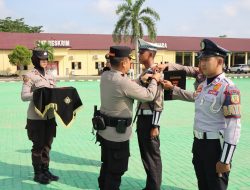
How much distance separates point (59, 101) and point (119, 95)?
1548 millimetres

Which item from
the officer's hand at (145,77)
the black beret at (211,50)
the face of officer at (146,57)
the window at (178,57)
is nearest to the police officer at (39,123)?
the face of officer at (146,57)

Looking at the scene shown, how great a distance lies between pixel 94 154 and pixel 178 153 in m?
A: 1.55

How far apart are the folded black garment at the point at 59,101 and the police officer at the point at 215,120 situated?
7.52 feet

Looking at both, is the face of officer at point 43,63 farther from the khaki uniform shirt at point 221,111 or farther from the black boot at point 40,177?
the khaki uniform shirt at point 221,111

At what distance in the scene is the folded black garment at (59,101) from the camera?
16.0 feet

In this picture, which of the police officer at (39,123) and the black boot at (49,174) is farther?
the black boot at (49,174)

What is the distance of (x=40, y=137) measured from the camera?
504 cm

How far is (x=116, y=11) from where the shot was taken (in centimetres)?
3631

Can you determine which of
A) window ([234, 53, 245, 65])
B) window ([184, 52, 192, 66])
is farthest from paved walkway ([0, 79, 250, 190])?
window ([234, 53, 245, 65])

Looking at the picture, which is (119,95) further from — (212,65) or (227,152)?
(227,152)

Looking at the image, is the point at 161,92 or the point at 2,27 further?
the point at 2,27

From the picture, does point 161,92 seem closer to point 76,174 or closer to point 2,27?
point 76,174

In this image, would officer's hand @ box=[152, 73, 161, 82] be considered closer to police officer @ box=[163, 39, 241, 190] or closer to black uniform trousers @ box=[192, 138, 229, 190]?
police officer @ box=[163, 39, 241, 190]

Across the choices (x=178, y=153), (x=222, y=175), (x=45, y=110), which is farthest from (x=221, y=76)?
(x=178, y=153)
